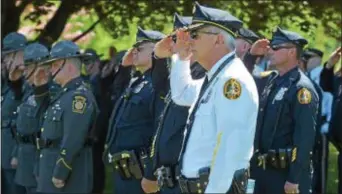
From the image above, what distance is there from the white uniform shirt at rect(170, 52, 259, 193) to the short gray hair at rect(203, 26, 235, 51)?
0.25 ft

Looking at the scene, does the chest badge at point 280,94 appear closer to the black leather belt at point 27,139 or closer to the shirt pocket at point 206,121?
the black leather belt at point 27,139

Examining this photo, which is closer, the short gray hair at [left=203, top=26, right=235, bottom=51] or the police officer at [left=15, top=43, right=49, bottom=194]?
the short gray hair at [left=203, top=26, right=235, bottom=51]

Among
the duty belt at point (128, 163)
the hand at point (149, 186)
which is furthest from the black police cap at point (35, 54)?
the hand at point (149, 186)

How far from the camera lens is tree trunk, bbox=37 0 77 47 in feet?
41.2

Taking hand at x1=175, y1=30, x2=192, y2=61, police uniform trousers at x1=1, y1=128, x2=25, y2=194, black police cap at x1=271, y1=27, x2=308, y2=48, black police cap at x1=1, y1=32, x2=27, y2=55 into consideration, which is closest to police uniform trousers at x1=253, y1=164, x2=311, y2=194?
black police cap at x1=271, y1=27, x2=308, y2=48

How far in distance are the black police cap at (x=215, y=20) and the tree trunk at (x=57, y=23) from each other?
7.57 m

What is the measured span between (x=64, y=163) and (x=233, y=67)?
2917 mm

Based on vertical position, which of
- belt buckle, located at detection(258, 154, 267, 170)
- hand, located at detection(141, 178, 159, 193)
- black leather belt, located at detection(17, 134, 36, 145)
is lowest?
black leather belt, located at detection(17, 134, 36, 145)

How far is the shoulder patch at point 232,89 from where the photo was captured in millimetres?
4585

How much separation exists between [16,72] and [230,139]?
484 cm

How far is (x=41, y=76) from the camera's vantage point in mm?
7961

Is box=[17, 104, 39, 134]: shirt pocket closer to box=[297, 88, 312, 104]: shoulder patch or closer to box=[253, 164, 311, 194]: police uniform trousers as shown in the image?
box=[253, 164, 311, 194]: police uniform trousers

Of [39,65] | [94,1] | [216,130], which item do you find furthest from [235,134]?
[94,1]

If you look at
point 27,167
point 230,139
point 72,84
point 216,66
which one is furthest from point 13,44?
point 230,139
